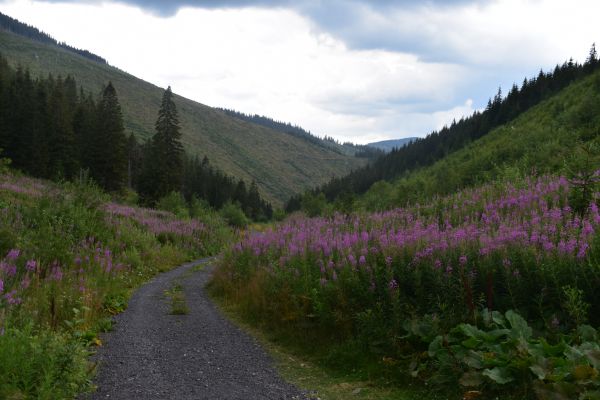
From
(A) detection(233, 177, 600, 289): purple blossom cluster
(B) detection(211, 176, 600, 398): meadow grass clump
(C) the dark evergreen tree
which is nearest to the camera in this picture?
(B) detection(211, 176, 600, 398): meadow grass clump

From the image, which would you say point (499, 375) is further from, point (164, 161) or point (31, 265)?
point (164, 161)

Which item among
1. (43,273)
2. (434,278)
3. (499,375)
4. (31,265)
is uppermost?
(434,278)

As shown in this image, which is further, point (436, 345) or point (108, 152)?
point (108, 152)

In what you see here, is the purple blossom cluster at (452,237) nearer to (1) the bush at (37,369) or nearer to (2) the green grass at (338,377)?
(2) the green grass at (338,377)

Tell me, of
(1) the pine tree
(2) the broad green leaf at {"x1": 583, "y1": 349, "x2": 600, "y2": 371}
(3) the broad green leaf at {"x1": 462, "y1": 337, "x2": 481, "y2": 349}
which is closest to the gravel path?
(3) the broad green leaf at {"x1": 462, "y1": 337, "x2": 481, "y2": 349}

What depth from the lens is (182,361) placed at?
6.28 m

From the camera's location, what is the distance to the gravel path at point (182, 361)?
5.19m

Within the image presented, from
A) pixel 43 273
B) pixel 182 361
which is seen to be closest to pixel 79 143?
pixel 43 273

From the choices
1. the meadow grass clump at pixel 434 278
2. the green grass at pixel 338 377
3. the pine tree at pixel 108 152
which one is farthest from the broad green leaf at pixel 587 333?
the pine tree at pixel 108 152

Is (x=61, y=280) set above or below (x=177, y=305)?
above

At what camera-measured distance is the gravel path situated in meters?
5.19

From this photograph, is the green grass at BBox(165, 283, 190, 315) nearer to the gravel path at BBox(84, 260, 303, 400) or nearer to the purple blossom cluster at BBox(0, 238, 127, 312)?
the gravel path at BBox(84, 260, 303, 400)

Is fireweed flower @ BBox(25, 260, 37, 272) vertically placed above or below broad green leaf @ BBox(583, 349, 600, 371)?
below

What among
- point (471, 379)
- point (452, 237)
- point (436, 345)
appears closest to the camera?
point (471, 379)
